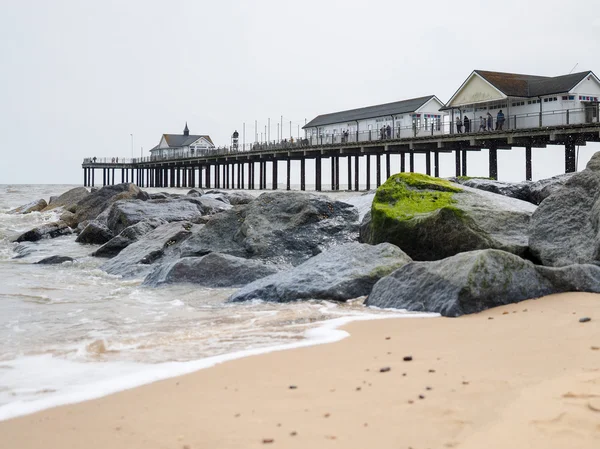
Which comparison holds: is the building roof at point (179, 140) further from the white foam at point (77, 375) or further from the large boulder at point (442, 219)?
the white foam at point (77, 375)

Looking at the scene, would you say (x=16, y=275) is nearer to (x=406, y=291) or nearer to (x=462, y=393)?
(x=406, y=291)

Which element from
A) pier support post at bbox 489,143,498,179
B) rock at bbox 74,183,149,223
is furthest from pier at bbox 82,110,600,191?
rock at bbox 74,183,149,223

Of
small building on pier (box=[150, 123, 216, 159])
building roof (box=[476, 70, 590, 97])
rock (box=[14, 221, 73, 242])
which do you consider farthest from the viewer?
small building on pier (box=[150, 123, 216, 159])

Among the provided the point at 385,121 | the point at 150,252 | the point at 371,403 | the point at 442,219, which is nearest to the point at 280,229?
the point at 150,252

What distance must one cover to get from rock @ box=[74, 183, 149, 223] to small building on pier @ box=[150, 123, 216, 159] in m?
63.3

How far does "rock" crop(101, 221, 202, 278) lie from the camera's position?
1005 cm

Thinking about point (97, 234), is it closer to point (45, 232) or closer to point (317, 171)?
point (45, 232)

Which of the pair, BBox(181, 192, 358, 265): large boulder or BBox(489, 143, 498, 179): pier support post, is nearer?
BBox(181, 192, 358, 265): large boulder

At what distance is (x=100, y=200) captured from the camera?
2072 cm

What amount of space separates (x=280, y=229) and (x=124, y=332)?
14.2ft

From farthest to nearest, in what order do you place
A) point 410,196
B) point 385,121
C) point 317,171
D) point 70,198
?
point 317,171, point 385,121, point 70,198, point 410,196

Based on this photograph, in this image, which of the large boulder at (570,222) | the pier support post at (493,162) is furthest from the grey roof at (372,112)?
the large boulder at (570,222)

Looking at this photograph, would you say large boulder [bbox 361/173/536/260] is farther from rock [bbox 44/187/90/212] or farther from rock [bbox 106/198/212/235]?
rock [bbox 44/187/90/212]

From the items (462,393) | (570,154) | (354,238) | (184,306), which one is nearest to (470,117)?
(570,154)
